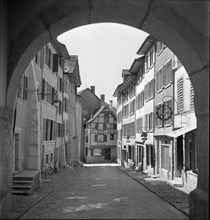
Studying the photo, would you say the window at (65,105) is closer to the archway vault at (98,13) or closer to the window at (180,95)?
the window at (180,95)

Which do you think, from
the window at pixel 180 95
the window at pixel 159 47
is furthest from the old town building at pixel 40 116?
the window at pixel 159 47

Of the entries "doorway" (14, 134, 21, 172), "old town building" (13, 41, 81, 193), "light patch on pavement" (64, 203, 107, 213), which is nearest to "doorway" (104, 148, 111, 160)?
"old town building" (13, 41, 81, 193)

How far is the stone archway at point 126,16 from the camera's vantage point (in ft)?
22.0

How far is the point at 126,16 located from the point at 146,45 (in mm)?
22099

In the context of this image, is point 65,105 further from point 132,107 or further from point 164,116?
point 164,116

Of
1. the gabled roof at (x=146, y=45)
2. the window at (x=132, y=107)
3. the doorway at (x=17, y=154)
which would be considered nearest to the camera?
the doorway at (x=17, y=154)

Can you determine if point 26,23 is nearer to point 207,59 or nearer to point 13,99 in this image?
point 13,99

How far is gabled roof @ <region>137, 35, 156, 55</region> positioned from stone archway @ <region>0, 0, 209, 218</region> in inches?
781

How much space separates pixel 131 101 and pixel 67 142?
29.2 ft

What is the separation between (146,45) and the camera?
29.3 metres

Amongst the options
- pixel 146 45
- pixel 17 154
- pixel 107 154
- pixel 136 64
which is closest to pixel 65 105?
pixel 136 64

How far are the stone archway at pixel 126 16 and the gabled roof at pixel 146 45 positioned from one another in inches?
781

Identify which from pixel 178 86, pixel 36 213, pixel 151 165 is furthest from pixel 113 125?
pixel 36 213

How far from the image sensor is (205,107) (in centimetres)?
661
